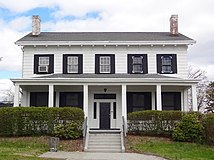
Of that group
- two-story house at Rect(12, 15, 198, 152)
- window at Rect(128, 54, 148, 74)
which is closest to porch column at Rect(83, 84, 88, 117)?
two-story house at Rect(12, 15, 198, 152)

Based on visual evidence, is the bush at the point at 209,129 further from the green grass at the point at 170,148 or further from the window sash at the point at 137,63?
the window sash at the point at 137,63

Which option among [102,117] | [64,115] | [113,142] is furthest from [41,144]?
[102,117]

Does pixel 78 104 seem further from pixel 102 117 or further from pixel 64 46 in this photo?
pixel 64 46

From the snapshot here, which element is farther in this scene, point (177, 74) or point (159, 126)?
point (177, 74)

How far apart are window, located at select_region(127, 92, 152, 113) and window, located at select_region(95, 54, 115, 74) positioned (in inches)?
87.8

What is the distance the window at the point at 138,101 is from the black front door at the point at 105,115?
1.50m

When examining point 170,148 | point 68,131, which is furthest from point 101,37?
point 170,148

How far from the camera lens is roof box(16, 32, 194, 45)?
935 inches

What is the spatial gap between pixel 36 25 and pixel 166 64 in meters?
10.5

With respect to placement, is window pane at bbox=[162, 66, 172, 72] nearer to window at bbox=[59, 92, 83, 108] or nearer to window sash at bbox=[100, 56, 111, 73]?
window sash at bbox=[100, 56, 111, 73]

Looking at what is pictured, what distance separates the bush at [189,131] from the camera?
1780 centimetres

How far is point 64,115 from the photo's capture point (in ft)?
61.5

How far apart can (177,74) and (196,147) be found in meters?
7.72

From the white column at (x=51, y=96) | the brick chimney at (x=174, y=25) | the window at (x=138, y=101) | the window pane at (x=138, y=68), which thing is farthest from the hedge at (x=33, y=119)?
the brick chimney at (x=174, y=25)
